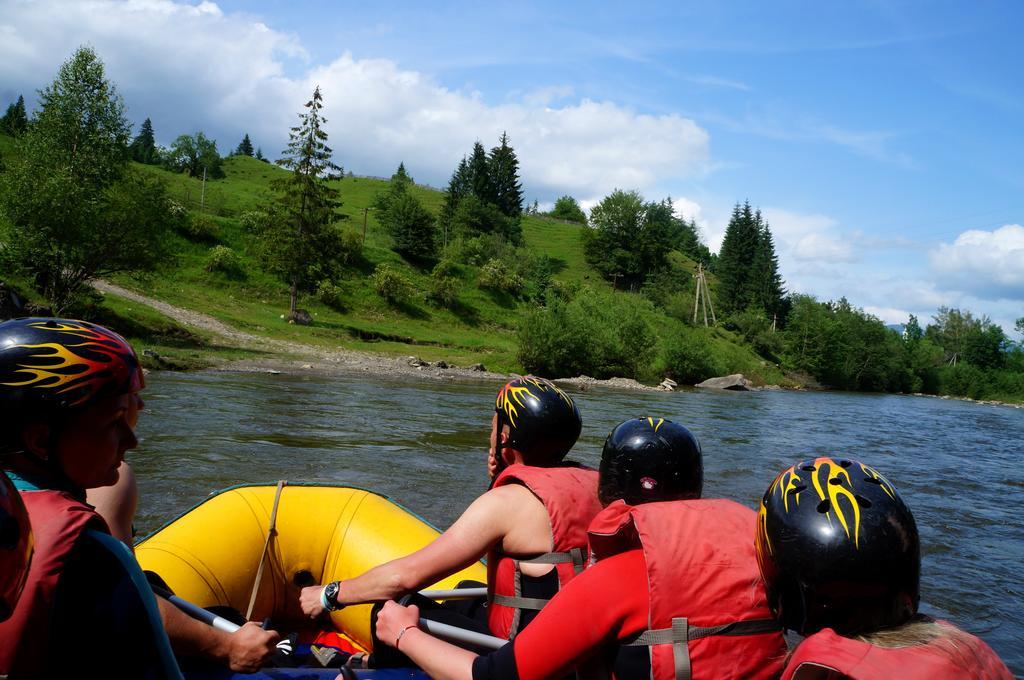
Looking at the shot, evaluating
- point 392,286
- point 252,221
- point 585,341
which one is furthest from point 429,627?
point 252,221

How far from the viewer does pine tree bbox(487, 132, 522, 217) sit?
313 ft

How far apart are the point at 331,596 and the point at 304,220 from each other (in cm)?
3953

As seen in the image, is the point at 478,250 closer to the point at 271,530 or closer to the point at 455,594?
the point at 271,530

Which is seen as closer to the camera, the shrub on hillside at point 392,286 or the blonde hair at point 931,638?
the blonde hair at point 931,638

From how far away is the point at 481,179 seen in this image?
92688mm

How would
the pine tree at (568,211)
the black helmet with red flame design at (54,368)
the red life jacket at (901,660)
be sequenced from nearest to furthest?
the red life jacket at (901,660) < the black helmet with red flame design at (54,368) < the pine tree at (568,211)

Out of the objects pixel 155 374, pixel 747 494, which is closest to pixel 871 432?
pixel 747 494

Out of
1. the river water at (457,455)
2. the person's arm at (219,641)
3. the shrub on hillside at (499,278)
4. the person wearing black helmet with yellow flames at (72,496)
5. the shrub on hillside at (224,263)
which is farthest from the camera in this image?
the shrub on hillside at (499,278)

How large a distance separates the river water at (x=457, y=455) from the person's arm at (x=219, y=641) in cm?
573

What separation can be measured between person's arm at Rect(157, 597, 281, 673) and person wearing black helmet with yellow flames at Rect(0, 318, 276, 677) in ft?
1.98

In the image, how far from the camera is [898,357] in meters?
71.6

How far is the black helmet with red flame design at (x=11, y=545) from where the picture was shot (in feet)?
4.23

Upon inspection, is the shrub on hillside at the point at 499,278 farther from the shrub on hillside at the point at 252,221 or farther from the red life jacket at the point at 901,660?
the red life jacket at the point at 901,660

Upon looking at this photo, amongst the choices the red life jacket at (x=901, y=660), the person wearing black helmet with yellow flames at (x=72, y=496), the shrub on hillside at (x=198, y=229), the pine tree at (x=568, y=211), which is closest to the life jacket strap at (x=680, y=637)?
the red life jacket at (x=901, y=660)
